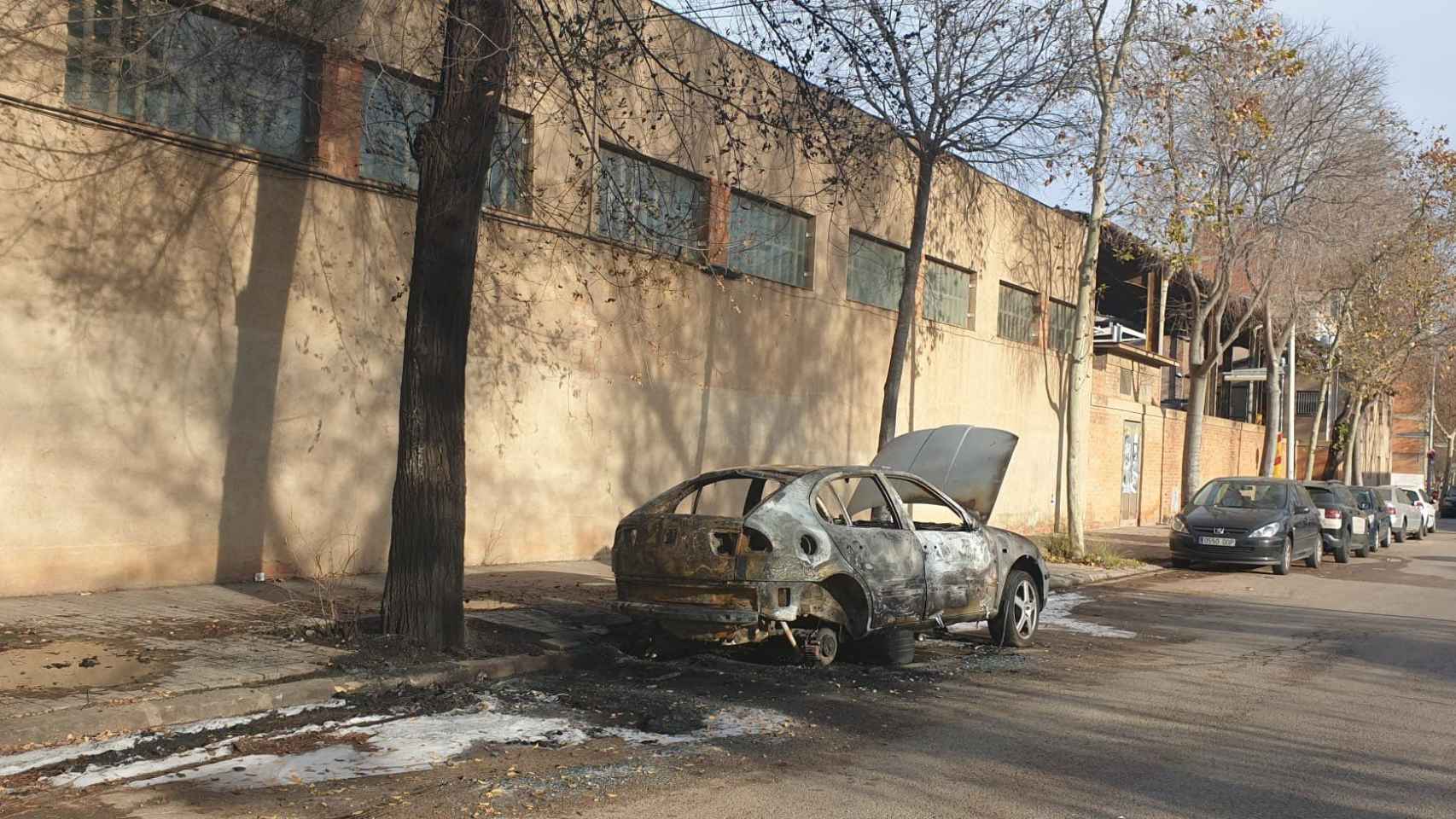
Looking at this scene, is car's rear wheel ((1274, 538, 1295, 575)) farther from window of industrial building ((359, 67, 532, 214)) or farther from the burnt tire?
window of industrial building ((359, 67, 532, 214))

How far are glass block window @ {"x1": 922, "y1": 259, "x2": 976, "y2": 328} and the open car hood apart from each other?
8457 mm

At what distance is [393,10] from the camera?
38.7ft

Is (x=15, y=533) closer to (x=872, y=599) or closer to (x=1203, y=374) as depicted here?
(x=872, y=599)

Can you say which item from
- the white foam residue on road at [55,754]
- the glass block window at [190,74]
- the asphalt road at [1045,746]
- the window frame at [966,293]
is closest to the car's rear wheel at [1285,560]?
the window frame at [966,293]

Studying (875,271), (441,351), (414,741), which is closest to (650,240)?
(441,351)

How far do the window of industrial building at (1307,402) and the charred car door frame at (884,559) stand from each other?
5223cm

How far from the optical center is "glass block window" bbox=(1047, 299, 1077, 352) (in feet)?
83.4

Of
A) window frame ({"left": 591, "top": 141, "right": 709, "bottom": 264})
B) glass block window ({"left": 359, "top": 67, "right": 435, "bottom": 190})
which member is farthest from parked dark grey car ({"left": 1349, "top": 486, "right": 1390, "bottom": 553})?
glass block window ({"left": 359, "top": 67, "right": 435, "bottom": 190})

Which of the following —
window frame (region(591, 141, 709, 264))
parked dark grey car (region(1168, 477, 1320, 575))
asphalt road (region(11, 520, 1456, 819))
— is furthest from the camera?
parked dark grey car (region(1168, 477, 1320, 575))

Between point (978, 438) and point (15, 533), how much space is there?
8.84m

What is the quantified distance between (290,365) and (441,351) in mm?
3711

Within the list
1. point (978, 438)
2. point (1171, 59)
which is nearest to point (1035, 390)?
point (1171, 59)

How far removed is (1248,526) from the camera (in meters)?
18.5

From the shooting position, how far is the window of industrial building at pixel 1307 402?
54906 mm
